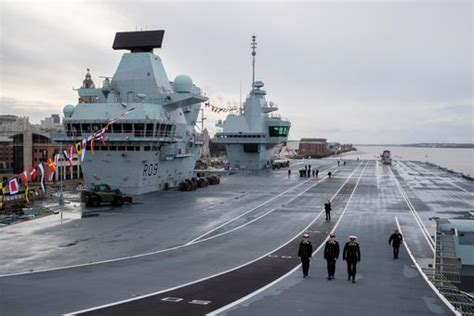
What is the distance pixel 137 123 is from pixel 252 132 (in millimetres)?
42680

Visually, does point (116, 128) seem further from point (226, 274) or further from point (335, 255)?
point (335, 255)

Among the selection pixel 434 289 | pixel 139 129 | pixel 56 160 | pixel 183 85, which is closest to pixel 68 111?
pixel 139 129

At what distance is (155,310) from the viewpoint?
10477mm

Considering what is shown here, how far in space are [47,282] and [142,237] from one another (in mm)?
8689

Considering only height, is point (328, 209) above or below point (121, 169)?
below

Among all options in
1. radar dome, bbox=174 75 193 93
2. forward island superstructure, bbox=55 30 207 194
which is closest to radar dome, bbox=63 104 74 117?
forward island superstructure, bbox=55 30 207 194

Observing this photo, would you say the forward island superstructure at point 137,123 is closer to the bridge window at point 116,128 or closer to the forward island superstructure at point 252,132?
the bridge window at point 116,128

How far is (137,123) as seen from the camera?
38344mm

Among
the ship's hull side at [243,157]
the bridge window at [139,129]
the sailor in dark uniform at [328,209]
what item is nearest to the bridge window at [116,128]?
the bridge window at [139,129]

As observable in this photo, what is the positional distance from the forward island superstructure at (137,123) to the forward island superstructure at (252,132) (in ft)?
103

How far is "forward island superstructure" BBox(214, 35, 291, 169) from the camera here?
8000 cm

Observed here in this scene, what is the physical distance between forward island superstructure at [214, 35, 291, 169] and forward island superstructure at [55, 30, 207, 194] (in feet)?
103

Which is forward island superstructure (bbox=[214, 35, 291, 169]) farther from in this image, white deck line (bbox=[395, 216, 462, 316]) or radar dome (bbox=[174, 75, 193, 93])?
white deck line (bbox=[395, 216, 462, 316])

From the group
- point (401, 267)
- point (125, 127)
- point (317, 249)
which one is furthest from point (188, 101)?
point (401, 267)
